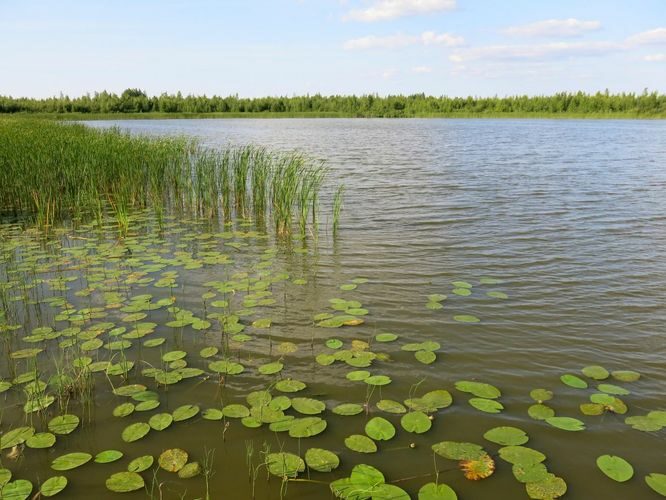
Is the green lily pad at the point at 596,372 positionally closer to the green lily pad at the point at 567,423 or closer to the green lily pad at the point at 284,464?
the green lily pad at the point at 567,423

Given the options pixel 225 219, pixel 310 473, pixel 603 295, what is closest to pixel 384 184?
pixel 225 219

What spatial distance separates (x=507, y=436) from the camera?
2.59m

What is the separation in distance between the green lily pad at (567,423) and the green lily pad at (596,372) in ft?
2.02

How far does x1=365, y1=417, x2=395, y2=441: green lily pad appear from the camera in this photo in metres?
2.58

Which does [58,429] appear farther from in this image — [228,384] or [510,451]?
[510,451]

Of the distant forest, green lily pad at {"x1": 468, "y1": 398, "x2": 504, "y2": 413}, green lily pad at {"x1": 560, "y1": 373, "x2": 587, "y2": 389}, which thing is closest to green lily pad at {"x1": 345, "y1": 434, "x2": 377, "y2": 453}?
green lily pad at {"x1": 468, "y1": 398, "x2": 504, "y2": 413}

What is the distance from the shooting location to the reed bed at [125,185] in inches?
297

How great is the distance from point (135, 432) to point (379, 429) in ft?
4.60

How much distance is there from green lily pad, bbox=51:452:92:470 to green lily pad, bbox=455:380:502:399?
227 cm

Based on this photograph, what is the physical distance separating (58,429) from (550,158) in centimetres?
1683

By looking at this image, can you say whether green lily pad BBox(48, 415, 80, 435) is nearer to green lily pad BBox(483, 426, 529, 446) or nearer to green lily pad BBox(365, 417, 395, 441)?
green lily pad BBox(365, 417, 395, 441)

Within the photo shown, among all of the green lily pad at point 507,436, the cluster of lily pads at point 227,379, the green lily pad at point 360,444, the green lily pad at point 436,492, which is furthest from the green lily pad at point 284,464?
the green lily pad at point 507,436

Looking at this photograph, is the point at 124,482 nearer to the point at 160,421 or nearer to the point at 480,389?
the point at 160,421

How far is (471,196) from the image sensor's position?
9883 millimetres
